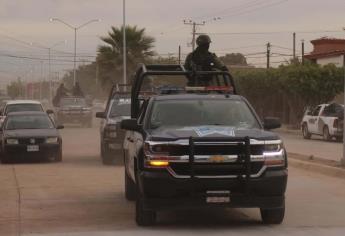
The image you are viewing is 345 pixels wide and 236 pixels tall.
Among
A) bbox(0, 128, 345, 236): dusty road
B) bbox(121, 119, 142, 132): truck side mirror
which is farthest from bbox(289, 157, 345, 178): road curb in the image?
bbox(121, 119, 142, 132): truck side mirror

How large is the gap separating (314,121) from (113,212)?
949 inches

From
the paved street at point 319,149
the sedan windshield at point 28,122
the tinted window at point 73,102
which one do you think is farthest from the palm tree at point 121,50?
the sedan windshield at point 28,122

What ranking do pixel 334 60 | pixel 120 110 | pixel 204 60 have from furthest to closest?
pixel 334 60 → pixel 120 110 → pixel 204 60

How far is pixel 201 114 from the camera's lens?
32.4 feet

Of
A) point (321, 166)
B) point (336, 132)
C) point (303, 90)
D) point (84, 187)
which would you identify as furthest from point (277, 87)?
point (84, 187)

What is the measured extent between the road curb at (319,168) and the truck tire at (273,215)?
613 centimetres

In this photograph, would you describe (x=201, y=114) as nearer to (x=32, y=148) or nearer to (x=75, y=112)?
(x=32, y=148)

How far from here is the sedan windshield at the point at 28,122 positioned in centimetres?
2047

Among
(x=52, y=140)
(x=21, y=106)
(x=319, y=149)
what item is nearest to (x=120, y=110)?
(x=52, y=140)

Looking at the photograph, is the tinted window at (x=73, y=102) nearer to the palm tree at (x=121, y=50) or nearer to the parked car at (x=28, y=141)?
the palm tree at (x=121, y=50)

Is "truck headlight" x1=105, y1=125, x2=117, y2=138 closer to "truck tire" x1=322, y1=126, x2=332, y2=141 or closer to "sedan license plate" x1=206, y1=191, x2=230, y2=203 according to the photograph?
"sedan license plate" x1=206, y1=191, x2=230, y2=203

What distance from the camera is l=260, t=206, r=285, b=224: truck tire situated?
30.2 ft

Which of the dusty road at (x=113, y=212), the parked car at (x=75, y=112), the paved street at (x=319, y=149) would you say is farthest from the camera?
the parked car at (x=75, y=112)

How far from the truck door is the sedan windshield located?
52.2ft
